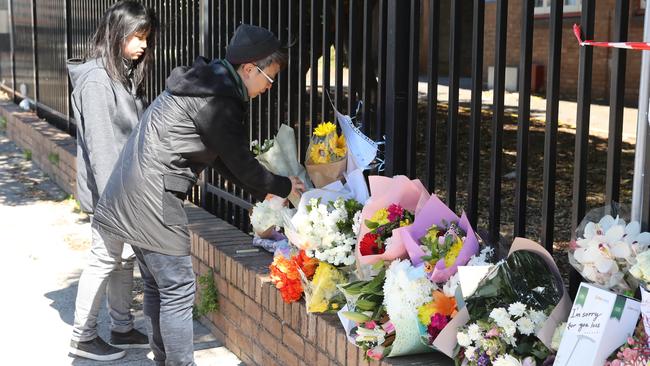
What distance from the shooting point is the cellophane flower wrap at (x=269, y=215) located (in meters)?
4.45

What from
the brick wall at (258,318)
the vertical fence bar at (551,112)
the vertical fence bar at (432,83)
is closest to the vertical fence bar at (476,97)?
the vertical fence bar at (432,83)

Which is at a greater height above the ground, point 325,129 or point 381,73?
point 381,73

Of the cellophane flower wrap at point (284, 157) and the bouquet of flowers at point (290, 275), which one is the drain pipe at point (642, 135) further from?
the cellophane flower wrap at point (284, 157)

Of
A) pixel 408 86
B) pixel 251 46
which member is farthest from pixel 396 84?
pixel 251 46

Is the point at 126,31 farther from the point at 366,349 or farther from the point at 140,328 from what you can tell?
the point at 366,349

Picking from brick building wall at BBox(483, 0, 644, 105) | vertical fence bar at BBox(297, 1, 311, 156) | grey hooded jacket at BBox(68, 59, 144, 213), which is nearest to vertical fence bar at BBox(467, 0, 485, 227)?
vertical fence bar at BBox(297, 1, 311, 156)

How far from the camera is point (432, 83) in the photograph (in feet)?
12.1

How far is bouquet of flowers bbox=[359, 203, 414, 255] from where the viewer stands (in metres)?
3.46

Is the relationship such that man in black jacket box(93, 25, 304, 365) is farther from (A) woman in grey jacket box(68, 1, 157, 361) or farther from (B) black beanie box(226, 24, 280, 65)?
(A) woman in grey jacket box(68, 1, 157, 361)

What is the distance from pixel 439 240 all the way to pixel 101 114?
2.09 meters

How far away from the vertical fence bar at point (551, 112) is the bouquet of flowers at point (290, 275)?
3.64ft

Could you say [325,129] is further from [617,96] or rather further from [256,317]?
[617,96]

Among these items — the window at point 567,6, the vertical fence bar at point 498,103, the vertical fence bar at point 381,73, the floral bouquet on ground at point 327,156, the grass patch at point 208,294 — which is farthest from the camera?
the window at point 567,6

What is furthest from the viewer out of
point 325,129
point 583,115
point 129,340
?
Result: point 129,340
